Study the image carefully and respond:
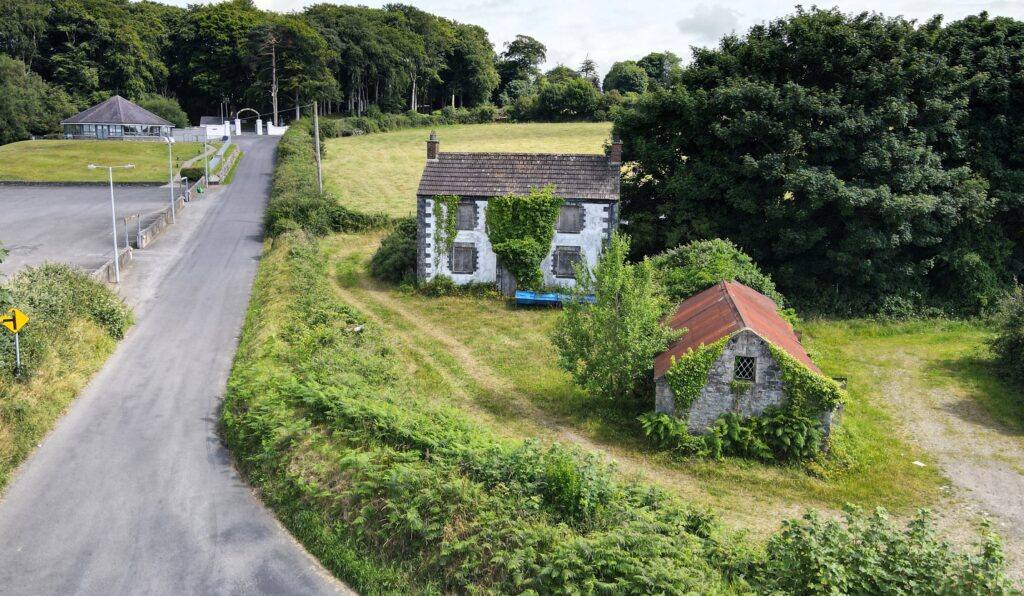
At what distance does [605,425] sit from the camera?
2442 centimetres

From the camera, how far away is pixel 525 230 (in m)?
37.9

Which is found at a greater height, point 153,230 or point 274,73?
point 274,73

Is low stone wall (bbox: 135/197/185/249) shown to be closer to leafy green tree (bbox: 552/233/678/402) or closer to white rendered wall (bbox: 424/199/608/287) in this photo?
white rendered wall (bbox: 424/199/608/287)

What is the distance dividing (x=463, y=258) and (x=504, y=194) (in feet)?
12.4

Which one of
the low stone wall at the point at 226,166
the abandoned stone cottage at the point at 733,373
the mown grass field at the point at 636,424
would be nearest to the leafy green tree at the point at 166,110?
the low stone wall at the point at 226,166

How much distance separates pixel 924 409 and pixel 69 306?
99.2 feet

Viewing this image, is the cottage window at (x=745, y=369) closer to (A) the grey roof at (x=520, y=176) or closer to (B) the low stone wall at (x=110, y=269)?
(A) the grey roof at (x=520, y=176)

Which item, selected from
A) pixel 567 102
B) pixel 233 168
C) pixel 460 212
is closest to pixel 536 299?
pixel 460 212

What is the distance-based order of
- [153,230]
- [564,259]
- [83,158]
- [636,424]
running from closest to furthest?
[636,424]
[564,259]
[153,230]
[83,158]

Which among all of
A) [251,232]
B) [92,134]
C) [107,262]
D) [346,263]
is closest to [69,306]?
Result: [107,262]

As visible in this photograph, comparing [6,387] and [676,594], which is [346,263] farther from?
[676,594]

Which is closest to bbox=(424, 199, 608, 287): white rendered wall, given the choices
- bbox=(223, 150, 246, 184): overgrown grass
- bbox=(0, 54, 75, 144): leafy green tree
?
bbox=(223, 150, 246, 184): overgrown grass

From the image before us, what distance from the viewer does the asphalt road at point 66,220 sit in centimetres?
4147

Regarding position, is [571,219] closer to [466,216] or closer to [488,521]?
[466,216]
